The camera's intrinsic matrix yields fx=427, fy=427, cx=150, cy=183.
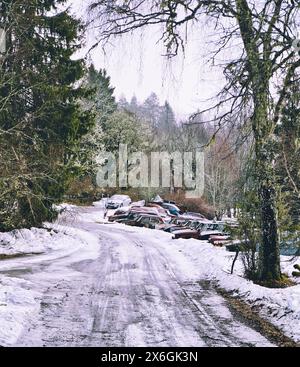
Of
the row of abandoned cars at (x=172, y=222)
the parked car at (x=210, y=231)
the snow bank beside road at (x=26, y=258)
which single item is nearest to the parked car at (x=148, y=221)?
the row of abandoned cars at (x=172, y=222)

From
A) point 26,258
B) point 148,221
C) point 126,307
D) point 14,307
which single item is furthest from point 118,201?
point 14,307

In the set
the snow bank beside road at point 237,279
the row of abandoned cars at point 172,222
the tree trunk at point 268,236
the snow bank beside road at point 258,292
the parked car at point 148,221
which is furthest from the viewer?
the parked car at point 148,221

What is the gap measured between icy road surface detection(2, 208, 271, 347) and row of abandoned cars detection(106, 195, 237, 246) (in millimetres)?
2848

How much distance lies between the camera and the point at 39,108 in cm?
1678

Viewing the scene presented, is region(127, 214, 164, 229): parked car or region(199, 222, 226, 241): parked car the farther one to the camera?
region(127, 214, 164, 229): parked car

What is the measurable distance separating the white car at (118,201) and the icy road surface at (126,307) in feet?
109

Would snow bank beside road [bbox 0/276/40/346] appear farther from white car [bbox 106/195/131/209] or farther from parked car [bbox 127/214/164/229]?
white car [bbox 106/195/131/209]

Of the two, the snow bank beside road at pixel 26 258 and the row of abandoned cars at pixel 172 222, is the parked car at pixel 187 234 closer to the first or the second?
the row of abandoned cars at pixel 172 222

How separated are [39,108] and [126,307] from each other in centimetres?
1035

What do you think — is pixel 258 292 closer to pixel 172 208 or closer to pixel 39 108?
pixel 39 108

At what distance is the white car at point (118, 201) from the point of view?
4998 cm

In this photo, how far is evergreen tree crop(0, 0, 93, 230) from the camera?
55.5ft

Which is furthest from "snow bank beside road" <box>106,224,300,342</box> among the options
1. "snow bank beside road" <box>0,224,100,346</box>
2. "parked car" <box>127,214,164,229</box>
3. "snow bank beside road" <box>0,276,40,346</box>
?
"parked car" <box>127,214,164,229</box>
